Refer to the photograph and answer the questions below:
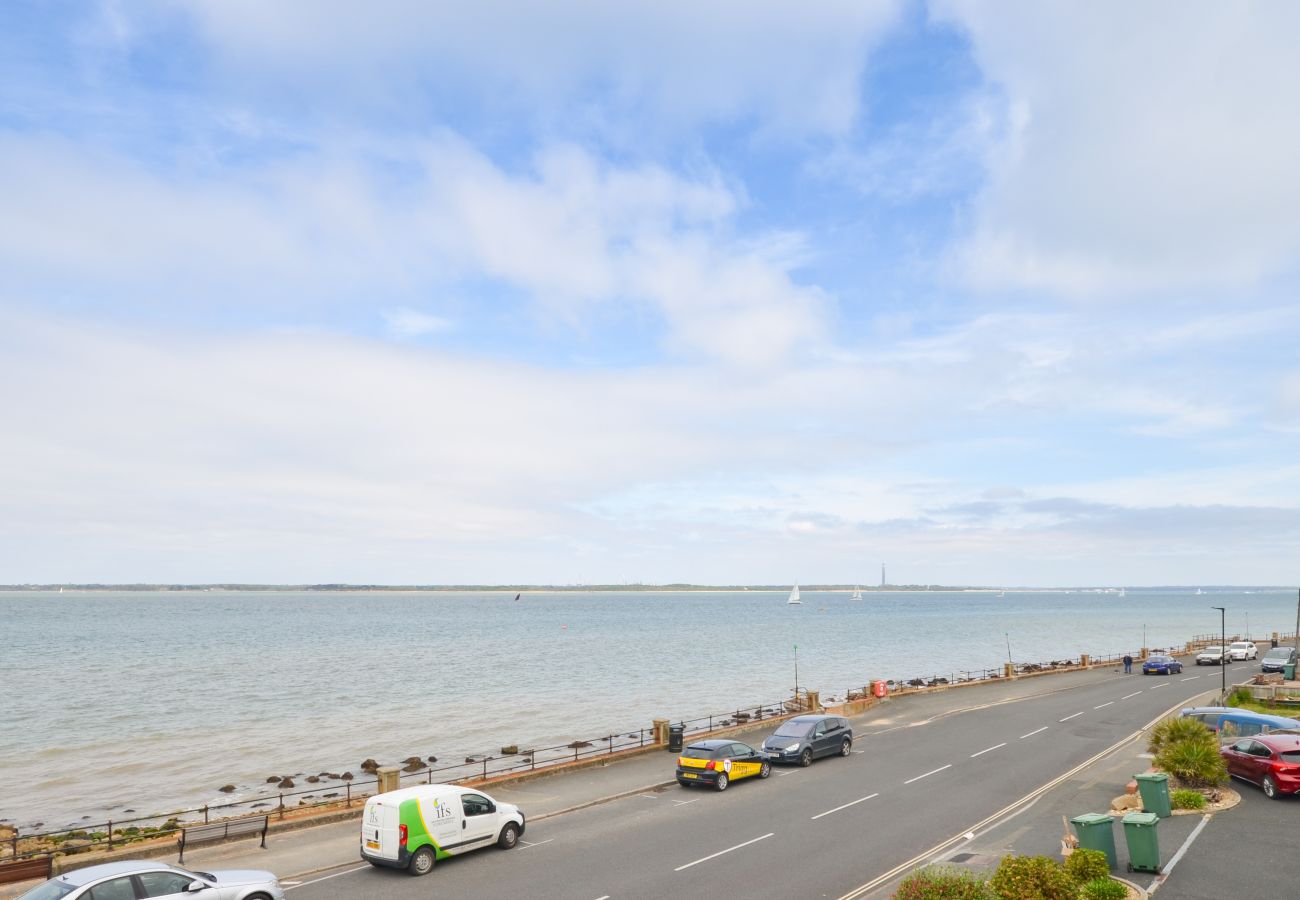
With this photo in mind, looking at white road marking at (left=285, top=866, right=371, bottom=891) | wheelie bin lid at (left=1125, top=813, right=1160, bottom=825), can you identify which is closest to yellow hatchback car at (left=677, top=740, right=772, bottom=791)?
white road marking at (left=285, top=866, right=371, bottom=891)

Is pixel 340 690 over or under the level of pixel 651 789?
under

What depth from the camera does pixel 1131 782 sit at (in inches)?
1027

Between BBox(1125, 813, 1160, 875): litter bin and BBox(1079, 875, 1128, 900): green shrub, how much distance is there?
317cm

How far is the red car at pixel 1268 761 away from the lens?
899 inches

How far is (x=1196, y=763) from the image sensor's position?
77.8 feet

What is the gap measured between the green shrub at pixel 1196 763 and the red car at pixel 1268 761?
814 mm

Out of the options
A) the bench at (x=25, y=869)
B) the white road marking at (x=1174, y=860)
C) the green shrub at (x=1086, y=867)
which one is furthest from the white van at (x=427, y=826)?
the white road marking at (x=1174, y=860)

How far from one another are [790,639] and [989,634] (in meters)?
41.4

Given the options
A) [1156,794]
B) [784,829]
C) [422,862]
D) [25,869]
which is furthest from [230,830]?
[1156,794]

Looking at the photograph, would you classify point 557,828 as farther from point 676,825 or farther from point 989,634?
point 989,634

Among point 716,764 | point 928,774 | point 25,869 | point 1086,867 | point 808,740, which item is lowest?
→ point 928,774

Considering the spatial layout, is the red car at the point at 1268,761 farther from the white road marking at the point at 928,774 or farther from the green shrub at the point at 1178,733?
the white road marking at the point at 928,774

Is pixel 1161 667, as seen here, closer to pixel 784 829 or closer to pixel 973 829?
pixel 973 829

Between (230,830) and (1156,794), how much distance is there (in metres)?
22.9
